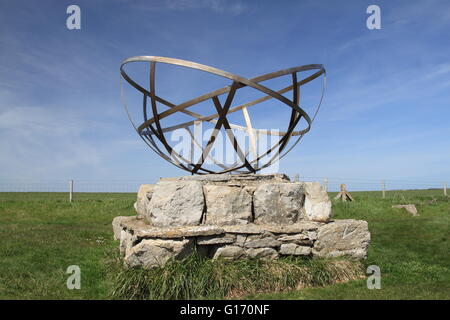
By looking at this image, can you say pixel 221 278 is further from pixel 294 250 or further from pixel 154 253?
pixel 294 250

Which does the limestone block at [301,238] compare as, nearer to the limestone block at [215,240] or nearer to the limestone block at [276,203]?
the limestone block at [276,203]

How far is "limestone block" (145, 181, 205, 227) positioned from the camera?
526 cm

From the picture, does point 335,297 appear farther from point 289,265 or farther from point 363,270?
point 363,270

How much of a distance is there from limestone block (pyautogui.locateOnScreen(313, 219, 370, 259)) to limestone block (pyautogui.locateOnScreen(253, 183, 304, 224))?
0.52m

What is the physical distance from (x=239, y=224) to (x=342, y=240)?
5.50 ft

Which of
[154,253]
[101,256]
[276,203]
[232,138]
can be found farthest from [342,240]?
[101,256]

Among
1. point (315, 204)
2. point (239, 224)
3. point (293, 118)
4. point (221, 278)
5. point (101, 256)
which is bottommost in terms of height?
point (101, 256)

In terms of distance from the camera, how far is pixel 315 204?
5.85 m

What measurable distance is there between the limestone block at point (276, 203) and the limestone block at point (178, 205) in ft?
2.88

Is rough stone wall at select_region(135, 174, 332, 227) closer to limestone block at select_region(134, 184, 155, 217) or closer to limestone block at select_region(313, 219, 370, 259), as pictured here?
limestone block at select_region(313, 219, 370, 259)

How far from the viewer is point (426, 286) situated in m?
5.28

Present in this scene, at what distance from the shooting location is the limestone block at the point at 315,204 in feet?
19.0
